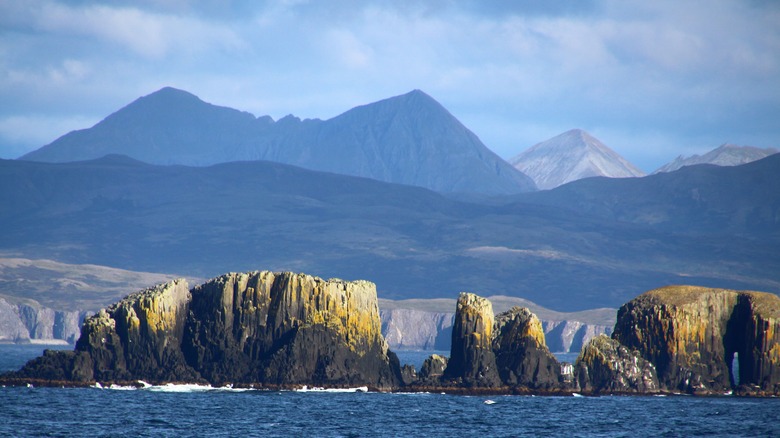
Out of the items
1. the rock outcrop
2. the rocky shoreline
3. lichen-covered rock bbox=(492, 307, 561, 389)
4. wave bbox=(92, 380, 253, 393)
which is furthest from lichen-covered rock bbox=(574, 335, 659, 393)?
wave bbox=(92, 380, 253, 393)

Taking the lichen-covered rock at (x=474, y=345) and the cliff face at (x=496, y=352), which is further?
the cliff face at (x=496, y=352)

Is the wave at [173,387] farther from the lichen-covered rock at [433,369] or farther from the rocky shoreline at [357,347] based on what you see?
the lichen-covered rock at [433,369]

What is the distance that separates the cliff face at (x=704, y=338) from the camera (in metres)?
117

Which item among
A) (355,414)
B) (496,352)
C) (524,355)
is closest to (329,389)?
(496,352)

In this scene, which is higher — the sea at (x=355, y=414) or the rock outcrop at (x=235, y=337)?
the rock outcrop at (x=235, y=337)

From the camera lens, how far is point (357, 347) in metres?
114

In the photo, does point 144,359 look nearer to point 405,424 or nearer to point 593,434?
point 405,424

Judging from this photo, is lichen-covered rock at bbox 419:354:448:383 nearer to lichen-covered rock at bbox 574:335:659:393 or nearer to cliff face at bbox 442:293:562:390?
cliff face at bbox 442:293:562:390

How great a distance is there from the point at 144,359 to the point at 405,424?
1201 inches

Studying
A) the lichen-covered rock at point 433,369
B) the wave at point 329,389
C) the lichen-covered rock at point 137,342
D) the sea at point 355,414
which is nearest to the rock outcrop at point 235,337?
the lichen-covered rock at point 137,342

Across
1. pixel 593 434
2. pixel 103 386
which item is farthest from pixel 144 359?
pixel 593 434

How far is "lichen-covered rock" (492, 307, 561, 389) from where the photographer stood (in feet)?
376

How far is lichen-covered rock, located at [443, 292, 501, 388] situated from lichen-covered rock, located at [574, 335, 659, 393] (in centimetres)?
987

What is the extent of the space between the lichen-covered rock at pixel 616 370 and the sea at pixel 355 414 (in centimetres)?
334
